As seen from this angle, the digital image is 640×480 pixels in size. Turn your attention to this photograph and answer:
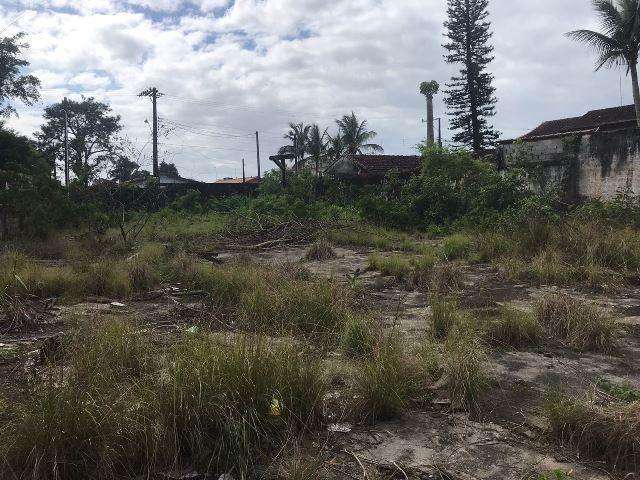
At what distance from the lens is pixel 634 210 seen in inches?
408

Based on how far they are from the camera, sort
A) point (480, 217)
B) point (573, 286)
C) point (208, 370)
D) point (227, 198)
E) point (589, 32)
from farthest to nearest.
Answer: point (227, 198), point (589, 32), point (480, 217), point (573, 286), point (208, 370)

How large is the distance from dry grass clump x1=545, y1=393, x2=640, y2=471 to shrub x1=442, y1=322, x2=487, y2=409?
50 centimetres

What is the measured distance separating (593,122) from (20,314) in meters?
26.8

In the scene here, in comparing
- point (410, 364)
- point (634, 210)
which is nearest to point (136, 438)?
point (410, 364)

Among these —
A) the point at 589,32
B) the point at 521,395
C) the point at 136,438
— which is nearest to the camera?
the point at 136,438

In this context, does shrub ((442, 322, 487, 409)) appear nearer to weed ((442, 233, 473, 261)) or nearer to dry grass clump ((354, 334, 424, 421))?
dry grass clump ((354, 334, 424, 421))

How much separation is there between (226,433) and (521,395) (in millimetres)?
2029

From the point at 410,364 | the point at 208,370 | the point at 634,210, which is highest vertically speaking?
the point at 634,210

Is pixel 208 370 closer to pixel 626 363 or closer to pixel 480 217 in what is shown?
pixel 626 363

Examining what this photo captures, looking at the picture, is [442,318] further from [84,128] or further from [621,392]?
[84,128]

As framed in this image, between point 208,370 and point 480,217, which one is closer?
point 208,370

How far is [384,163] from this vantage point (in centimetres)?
2808

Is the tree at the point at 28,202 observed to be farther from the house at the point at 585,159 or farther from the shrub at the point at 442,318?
the house at the point at 585,159

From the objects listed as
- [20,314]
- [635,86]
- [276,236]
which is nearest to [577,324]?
[20,314]
